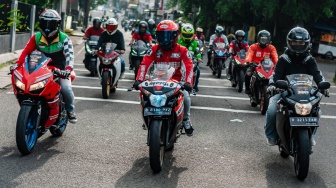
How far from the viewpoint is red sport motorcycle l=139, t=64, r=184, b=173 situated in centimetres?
651

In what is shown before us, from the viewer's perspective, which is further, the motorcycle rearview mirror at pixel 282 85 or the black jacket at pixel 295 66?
the black jacket at pixel 295 66

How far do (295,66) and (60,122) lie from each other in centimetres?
344

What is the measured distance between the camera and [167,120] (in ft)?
22.4

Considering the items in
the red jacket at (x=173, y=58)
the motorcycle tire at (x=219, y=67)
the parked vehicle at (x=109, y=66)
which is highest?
the red jacket at (x=173, y=58)

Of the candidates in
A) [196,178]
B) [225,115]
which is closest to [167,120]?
[196,178]

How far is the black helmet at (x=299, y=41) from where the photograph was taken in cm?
750

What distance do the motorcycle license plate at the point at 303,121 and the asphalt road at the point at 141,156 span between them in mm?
698

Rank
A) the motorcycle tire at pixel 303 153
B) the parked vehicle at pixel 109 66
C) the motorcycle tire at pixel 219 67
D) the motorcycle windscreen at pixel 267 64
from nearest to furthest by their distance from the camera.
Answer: the motorcycle tire at pixel 303 153 → the motorcycle windscreen at pixel 267 64 → the parked vehicle at pixel 109 66 → the motorcycle tire at pixel 219 67

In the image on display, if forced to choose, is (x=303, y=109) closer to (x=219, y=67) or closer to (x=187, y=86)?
(x=187, y=86)

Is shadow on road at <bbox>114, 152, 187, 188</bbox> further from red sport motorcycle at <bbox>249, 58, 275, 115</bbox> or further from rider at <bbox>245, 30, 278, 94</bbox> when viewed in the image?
rider at <bbox>245, 30, 278, 94</bbox>

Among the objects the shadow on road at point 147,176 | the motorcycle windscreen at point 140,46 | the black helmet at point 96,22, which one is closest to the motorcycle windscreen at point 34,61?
the shadow on road at point 147,176

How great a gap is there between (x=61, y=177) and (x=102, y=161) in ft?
3.07

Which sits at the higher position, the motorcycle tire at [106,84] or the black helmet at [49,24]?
the black helmet at [49,24]

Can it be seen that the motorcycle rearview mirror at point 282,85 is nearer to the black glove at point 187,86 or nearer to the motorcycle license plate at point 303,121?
the motorcycle license plate at point 303,121
